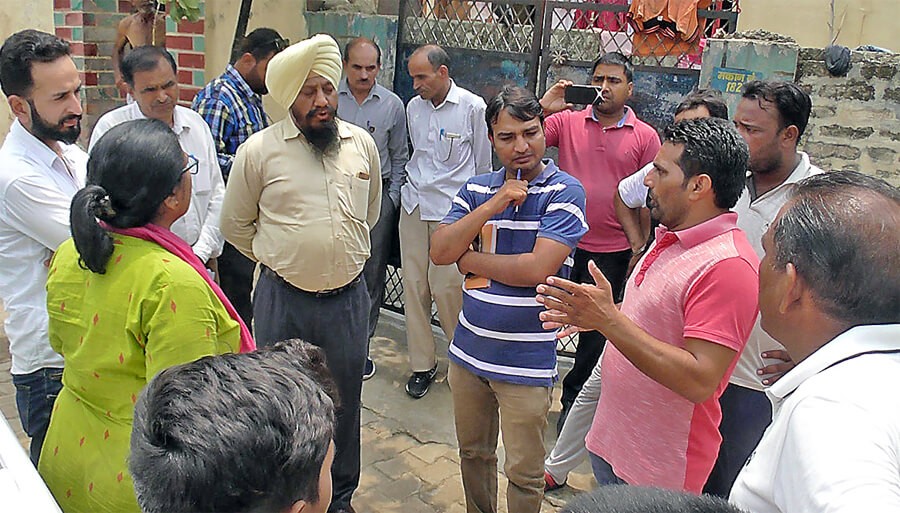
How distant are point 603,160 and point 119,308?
9.84ft

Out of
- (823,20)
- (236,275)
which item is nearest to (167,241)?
(236,275)

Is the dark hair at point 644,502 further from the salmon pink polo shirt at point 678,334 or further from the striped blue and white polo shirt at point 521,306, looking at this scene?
the striped blue and white polo shirt at point 521,306

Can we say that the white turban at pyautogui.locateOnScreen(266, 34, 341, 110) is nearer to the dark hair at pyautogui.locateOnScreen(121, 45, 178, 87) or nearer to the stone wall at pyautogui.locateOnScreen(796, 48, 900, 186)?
the dark hair at pyautogui.locateOnScreen(121, 45, 178, 87)

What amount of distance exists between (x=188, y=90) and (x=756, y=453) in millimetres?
5290

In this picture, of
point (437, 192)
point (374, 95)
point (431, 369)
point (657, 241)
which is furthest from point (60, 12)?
point (657, 241)

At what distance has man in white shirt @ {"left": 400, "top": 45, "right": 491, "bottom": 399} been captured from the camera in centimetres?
476

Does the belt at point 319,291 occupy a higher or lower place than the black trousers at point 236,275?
higher

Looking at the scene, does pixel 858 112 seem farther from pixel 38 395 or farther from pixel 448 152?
pixel 38 395

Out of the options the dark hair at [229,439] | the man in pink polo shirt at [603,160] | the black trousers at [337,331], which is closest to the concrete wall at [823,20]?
the man in pink polo shirt at [603,160]

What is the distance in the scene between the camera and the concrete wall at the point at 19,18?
4.68m

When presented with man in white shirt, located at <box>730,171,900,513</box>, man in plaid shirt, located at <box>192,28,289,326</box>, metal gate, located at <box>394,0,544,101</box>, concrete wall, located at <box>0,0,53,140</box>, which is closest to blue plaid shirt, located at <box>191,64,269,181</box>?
man in plaid shirt, located at <box>192,28,289,326</box>

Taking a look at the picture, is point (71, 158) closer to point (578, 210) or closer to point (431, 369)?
point (578, 210)

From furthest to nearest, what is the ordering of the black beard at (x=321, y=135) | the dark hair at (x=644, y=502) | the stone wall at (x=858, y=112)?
the stone wall at (x=858, y=112) < the black beard at (x=321, y=135) < the dark hair at (x=644, y=502)

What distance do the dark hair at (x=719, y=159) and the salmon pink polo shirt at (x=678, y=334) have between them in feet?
0.30
